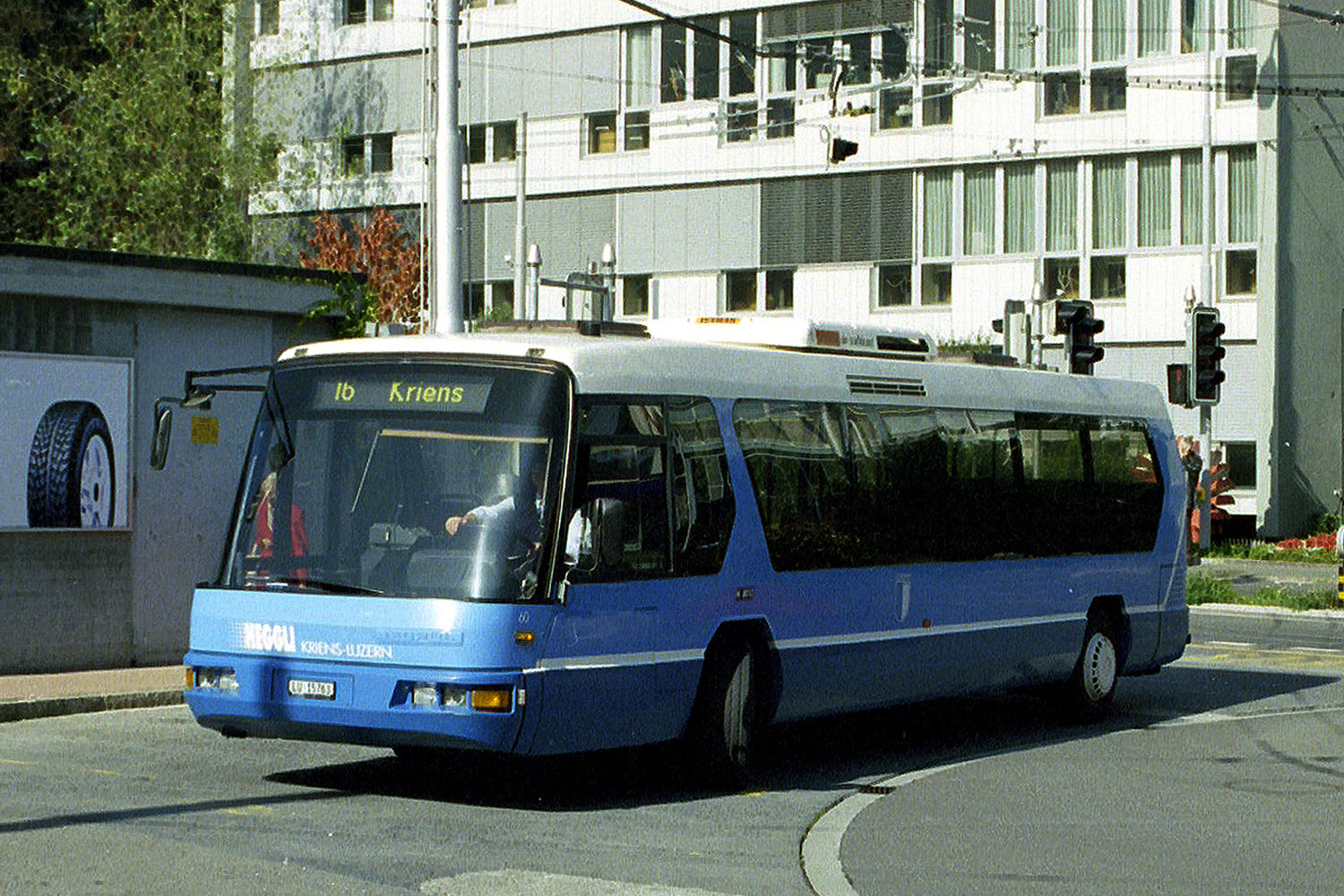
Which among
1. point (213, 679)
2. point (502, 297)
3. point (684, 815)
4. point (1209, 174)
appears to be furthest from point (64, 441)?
point (502, 297)

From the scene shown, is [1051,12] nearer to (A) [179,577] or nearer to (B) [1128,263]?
(B) [1128,263]

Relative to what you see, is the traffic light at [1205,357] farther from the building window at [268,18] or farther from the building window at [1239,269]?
the building window at [268,18]

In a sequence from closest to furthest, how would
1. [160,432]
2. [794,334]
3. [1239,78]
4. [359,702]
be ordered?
[359,702]
[160,432]
[794,334]
[1239,78]

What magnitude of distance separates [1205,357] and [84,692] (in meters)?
15.5

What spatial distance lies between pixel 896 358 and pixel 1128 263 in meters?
31.8

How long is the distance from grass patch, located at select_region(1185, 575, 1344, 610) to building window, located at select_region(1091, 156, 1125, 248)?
42.1ft

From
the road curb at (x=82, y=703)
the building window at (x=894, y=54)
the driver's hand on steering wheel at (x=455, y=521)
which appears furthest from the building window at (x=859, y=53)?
the driver's hand on steering wheel at (x=455, y=521)

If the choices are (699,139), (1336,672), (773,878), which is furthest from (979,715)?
(699,139)

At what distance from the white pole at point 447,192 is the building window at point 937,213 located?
97.1 ft

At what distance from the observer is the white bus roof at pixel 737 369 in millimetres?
11945

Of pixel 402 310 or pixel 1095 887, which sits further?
pixel 402 310

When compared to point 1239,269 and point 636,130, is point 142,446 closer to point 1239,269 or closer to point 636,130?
point 1239,269

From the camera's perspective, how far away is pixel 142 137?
4744 centimetres

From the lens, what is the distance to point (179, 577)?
18984 millimetres
